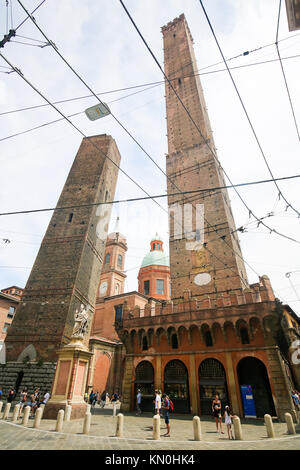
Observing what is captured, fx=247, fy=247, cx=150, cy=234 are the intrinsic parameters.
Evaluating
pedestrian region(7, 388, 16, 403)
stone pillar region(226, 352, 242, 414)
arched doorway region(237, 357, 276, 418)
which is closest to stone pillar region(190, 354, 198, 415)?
stone pillar region(226, 352, 242, 414)

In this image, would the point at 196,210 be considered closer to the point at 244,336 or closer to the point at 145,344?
the point at 244,336

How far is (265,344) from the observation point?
1355 cm

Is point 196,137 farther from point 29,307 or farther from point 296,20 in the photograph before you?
point 29,307

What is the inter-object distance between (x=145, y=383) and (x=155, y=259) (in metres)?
23.5

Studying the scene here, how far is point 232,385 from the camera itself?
44.3 ft

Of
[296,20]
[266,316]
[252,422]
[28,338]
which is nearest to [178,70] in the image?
[296,20]

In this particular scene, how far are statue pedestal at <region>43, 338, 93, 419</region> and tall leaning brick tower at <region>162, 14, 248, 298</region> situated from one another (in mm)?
10505

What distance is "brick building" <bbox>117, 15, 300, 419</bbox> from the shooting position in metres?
13.4

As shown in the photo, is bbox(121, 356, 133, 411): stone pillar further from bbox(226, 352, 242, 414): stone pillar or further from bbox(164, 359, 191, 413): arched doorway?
bbox(226, 352, 242, 414): stone pillar

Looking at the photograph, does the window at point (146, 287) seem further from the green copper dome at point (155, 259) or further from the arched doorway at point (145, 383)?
the arched doorway at point (145, 383)

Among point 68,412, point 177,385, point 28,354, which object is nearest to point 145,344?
point 177,385

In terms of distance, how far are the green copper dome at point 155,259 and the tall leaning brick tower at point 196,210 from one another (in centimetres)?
1420

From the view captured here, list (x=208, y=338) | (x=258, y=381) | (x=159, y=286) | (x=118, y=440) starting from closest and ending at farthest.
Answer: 1. (x=118, y=440)
2. (x=258, y=381)
3. (x=208, y=338)
4. (x=159, y=286)
